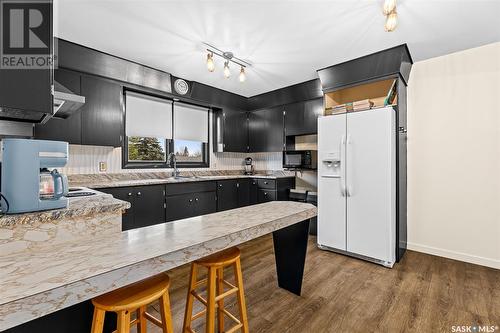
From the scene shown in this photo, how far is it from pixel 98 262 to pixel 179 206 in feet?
8.61

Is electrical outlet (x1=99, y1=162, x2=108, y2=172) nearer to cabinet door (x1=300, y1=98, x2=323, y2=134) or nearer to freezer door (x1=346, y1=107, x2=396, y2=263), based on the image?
cabinet door (x1=300, y1=98, x2=323, y2=134)

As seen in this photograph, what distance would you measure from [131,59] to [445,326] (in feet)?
13.5

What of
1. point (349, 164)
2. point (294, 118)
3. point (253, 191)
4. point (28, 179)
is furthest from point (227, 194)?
point (28, 179)

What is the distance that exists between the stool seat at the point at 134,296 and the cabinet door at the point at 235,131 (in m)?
3.45

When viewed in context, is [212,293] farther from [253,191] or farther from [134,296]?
[253,191]

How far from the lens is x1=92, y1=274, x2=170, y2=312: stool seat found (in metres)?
0.97

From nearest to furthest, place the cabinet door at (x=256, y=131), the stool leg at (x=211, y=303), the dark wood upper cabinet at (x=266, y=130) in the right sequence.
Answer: the stool leg at (x=211, y=303), the dark wood upper cabinet at (x=266, y=130), the cabinet door at (x=256, y=131)

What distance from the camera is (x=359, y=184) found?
9.37 feet

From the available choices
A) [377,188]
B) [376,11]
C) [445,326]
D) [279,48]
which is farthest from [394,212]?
[279,48]

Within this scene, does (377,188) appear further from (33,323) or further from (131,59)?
(131,59)

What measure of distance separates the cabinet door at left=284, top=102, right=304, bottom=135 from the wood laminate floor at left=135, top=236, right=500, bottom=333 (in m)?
2.13

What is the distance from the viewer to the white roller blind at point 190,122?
4117 mm

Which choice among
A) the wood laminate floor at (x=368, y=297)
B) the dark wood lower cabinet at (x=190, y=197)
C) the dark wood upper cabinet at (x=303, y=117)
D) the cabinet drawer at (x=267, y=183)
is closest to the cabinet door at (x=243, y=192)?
the dark wood lower cabinet at (x=190, y=197)

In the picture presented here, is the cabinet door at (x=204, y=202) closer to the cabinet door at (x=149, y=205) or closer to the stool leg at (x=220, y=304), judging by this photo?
the cabinet door at (x=149, y=205)
